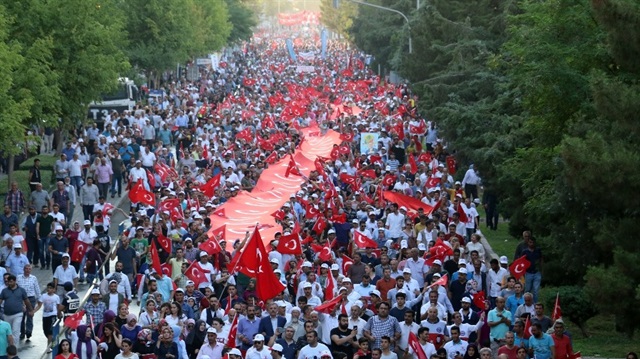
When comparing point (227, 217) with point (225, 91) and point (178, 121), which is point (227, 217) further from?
point (225, 91)

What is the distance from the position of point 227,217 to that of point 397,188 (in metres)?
3.57

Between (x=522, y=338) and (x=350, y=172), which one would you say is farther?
(x=350, y=172)

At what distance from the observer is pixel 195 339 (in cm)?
1733

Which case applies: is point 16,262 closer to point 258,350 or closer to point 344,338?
point 344,338

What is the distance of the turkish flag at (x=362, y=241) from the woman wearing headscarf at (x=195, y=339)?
6.03 meters

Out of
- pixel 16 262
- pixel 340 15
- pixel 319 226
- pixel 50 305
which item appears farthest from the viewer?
pixel 340 15

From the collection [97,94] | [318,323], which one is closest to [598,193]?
[318,323]

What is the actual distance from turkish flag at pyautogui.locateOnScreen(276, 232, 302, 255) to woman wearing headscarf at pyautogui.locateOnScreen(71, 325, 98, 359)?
5040 mm

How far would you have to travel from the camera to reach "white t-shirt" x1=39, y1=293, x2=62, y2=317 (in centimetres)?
1970

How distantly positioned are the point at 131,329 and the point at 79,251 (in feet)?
22.0

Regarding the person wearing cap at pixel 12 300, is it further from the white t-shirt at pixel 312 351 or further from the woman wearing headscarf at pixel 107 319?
the white t-shirt at pixel 312 351

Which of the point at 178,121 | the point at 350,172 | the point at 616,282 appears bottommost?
the point at 178,121

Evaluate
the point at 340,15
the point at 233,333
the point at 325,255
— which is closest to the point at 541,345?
the point at 233,333

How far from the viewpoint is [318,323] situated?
687 inches
